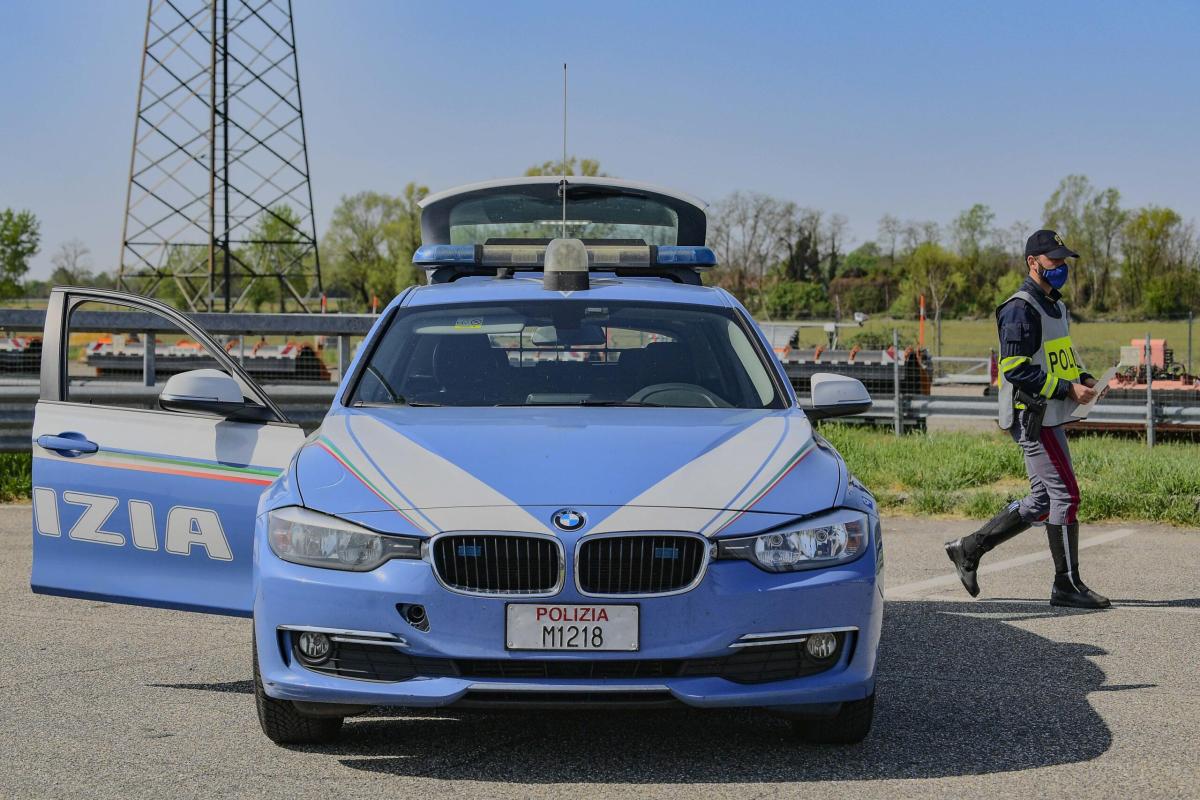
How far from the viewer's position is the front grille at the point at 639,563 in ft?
13.0

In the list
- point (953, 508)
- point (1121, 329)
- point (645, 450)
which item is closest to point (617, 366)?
point (645, 450)

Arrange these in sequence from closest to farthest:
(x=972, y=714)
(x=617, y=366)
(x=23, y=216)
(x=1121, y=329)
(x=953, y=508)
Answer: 1. (x=972, y=714)
2. (x=617, y=366)
3. (x=953, y=508)
4. (x=1121, y=329)
5. (x=23, y=216)

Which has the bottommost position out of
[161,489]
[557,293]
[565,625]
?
[565,625]

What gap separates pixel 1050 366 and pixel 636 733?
3427 millimetres

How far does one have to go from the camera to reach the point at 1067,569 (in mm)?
7090

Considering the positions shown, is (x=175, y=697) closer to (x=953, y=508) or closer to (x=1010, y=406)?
(x=1010, y=406)

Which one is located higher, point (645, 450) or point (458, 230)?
point (458, 230)

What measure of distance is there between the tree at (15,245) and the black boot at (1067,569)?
74.6 metres

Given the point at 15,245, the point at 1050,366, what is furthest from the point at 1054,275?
the point at 15,245

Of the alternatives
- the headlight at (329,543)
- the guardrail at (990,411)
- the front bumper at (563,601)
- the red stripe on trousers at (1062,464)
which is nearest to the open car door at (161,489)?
the headlight at (329,543)

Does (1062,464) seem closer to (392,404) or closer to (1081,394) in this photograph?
(1081,394)

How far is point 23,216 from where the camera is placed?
7519 cm

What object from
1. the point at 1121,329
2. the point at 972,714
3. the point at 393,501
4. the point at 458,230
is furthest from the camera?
the point at 1121,329

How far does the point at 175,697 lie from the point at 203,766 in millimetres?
971
